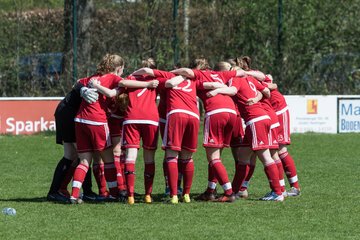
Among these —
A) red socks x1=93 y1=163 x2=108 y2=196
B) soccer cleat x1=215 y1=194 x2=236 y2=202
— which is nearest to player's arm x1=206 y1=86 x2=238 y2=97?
soccer cleat x1=215 y1=194 x2=236 y2=202

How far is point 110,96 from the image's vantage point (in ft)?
35.1

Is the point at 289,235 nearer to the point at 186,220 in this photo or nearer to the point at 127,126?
the point at 186,220

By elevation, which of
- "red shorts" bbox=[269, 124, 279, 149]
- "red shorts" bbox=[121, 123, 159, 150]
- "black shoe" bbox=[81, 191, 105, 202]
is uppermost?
"red shorts" bbox=[121, 123, 159, 150]

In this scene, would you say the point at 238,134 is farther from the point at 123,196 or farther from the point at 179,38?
the point at 179,38

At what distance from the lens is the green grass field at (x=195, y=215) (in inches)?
349

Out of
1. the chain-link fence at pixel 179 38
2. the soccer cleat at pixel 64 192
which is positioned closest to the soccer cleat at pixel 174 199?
the soccer cleat at pixel 64 192

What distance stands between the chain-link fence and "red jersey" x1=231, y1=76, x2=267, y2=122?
39.0 feet

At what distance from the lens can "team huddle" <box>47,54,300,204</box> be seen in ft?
35.4

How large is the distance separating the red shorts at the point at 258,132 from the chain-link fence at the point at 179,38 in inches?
474

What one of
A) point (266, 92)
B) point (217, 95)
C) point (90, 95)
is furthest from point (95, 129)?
point (266, 92)

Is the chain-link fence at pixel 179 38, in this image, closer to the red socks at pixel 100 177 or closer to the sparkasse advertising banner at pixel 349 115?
the sparkasse advertising banner at pixel 349 115

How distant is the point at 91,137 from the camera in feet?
35.5

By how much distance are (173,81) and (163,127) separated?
965mm

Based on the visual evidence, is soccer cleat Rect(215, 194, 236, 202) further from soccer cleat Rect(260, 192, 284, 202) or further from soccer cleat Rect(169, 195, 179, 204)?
soccer cleat Rect(169, 195, 179, 204)
